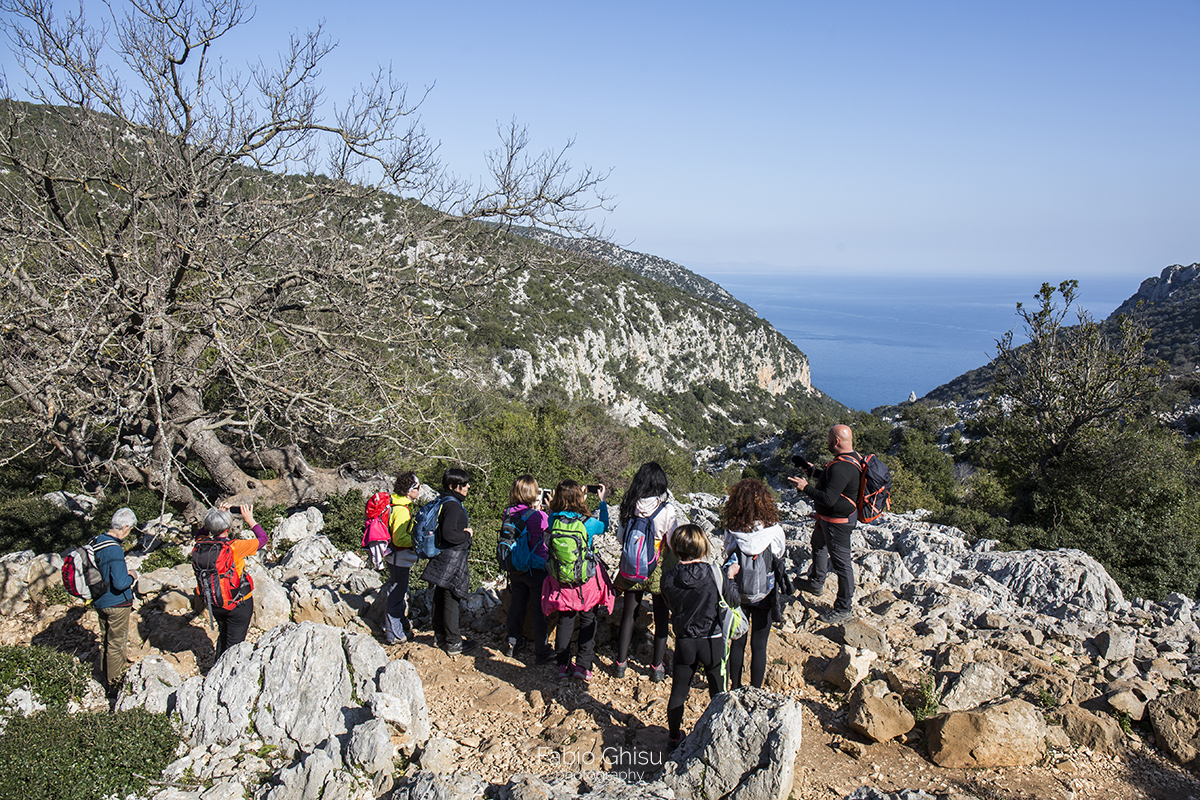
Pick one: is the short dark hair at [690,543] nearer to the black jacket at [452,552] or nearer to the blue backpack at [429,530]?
the black jacket at [452,552]

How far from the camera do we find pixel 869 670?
5.33 metres

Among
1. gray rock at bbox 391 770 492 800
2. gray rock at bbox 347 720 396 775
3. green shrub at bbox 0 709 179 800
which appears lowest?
green shrub at bbox 0 709 179 800

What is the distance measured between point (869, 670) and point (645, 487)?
8.39 ft

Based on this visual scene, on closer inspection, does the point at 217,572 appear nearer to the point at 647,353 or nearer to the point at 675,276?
the point at 647,353

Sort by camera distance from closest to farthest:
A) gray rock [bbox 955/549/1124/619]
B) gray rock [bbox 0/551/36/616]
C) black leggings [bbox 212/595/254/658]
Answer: black leggings [bbox 212/595/254/658], gray rock [bbox 0/551/36/616], gray rock [bbox 955/549/1124/619]

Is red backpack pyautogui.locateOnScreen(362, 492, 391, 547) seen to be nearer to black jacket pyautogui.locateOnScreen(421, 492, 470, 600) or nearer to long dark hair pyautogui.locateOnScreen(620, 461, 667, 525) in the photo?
black jacket pyautogui.locateOnScreen(421, 492, 470, 600)

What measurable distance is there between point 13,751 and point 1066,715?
23.2ft

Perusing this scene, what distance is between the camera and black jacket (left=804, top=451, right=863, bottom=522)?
570cm

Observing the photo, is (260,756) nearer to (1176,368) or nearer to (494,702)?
(494,702)

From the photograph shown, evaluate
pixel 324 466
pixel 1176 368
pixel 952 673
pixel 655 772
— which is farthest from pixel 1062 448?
pixel 1176 368

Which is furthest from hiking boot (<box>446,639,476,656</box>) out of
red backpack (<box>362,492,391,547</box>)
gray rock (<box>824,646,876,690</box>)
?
gray rock (<box>824,646,876,690</box>)

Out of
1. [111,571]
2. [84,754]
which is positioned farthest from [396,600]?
[84,754]

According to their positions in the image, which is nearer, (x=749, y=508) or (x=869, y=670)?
(x=749, y=508)

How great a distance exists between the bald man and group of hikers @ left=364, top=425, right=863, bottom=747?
0.01 metres
